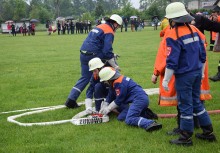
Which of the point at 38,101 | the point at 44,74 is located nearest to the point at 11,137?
the point at 38,101

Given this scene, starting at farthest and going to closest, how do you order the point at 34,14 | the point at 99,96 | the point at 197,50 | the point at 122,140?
1. the point at 34,14
2. the point at 99,96
3. the point at 122,140
4. the point at 197,50

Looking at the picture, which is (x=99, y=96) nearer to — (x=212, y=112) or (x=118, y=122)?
(x=118, y=122)

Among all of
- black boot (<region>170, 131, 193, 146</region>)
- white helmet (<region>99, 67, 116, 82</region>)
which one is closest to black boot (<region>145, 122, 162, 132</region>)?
black boot (<region>170, 131, 193, 146</region>)

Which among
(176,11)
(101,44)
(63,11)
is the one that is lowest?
(101,44)

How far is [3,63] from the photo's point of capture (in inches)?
659

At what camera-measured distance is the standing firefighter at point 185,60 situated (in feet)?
16.1

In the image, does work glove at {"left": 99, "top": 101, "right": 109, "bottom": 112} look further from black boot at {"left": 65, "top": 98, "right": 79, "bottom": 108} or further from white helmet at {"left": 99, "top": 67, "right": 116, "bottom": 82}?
black boot at {"left": 65, "top": 98, "right": 79, "bottom": 108}

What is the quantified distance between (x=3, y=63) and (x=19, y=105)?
29.3ft

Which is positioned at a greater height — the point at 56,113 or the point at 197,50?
the point at 197,50

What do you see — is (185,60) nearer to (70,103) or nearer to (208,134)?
(208,134)

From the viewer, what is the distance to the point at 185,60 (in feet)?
16.3

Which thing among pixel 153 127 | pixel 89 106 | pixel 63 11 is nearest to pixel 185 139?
pixel 153 127

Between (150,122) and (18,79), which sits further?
(18,79)

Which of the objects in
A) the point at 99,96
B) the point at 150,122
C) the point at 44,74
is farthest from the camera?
the point at 44,74
